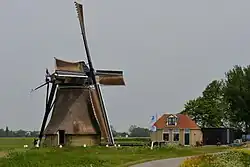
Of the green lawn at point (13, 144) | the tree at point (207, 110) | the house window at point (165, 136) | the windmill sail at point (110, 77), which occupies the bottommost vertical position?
the green lawn at point (13, 144)

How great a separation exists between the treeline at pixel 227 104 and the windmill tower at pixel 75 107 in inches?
1341

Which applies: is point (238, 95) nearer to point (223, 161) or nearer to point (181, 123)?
point (181, 123)

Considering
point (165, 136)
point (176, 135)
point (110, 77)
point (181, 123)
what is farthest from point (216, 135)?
point (110, 77)

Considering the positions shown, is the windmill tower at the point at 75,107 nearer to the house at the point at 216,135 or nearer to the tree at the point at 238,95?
the house at the point at 216,135

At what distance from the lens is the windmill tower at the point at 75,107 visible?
51531mm

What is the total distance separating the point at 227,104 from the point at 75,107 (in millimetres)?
39319

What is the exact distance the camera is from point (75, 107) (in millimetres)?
52188

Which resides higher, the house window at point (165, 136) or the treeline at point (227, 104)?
the treeline at point (227, 104)

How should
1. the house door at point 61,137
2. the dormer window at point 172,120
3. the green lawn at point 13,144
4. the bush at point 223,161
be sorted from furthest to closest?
the dormer window at point 172,120
the green lawn at point 13,144
the house door at point 61,137
the bush at point 223,161

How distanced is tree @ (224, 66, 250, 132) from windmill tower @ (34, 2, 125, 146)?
3484cm

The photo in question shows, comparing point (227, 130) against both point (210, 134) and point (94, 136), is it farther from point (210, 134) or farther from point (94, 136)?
point (94, 136)

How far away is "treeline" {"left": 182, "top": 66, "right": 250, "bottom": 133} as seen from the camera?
273 ft

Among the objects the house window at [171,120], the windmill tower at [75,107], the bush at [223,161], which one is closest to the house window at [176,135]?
the house window at [171,120]

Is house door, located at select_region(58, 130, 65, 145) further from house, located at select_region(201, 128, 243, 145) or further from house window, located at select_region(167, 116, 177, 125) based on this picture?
house, located at select_region(201, 128, 243, 145)
